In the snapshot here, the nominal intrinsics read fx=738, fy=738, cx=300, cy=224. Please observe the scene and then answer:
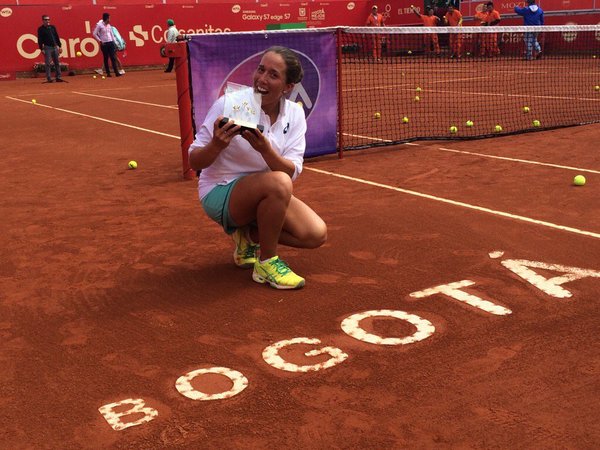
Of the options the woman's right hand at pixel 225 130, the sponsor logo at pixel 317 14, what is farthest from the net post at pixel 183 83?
the sponsor logo at pixel 317 14

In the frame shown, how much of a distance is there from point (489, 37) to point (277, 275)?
22883mm

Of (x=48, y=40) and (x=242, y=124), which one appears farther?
(x=48, y=40)

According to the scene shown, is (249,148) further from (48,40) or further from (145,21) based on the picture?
(145,21)

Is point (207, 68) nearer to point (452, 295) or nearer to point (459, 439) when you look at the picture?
point (452, 295)

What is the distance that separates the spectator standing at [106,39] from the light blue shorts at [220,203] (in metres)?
19.9

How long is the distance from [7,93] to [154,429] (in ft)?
62.4

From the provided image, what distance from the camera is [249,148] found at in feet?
14.7

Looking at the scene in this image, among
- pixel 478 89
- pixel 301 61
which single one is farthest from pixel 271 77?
pixel 478 89

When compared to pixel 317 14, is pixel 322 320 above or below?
below

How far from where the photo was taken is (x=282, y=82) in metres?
4.30

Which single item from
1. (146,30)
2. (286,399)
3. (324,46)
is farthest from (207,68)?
(146,30)

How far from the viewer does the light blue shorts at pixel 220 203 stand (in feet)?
14.9

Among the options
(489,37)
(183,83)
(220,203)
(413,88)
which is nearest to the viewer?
A: (220,203)

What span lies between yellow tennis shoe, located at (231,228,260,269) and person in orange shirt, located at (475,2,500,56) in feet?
66.8
